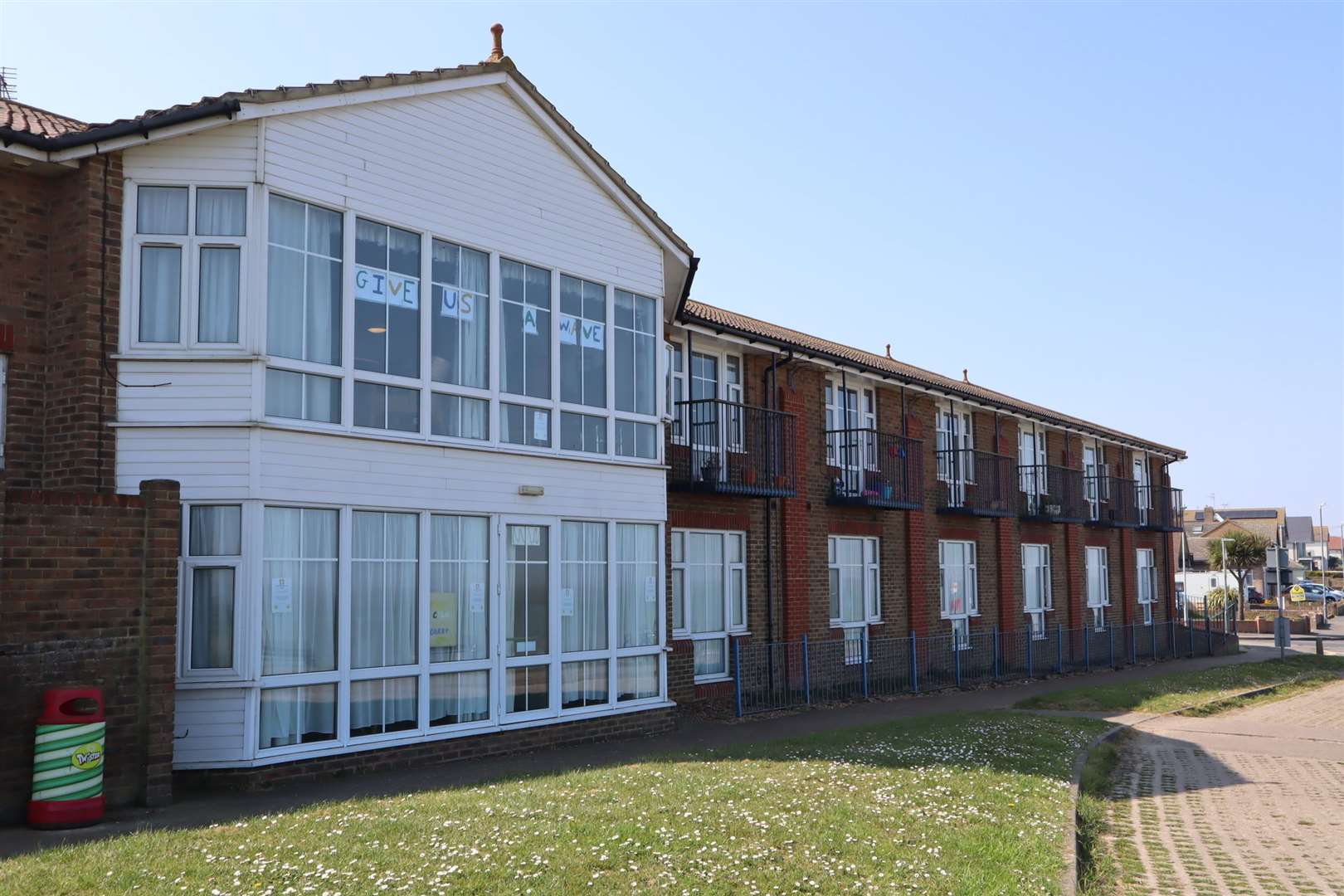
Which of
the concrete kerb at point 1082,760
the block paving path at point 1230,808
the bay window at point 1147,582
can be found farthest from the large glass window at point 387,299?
the bay window at point 1147,582

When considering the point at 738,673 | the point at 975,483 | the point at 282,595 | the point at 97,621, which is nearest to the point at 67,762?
the point at 97,621

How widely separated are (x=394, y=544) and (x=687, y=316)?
6.33 metres

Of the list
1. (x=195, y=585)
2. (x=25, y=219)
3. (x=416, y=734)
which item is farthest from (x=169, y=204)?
(x=416, y=734)

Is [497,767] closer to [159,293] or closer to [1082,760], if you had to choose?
[159,293]

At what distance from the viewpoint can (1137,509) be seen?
31.7 metres

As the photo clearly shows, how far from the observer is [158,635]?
9047 millimetres

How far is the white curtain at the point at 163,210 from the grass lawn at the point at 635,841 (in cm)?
521

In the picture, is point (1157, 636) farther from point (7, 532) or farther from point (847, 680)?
point (7, 532)

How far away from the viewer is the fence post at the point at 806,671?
17.5 m

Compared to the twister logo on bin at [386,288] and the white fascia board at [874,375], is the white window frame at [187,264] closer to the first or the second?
the twister logo on bin at [386,288]

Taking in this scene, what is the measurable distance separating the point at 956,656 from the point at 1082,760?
9244 millimetres

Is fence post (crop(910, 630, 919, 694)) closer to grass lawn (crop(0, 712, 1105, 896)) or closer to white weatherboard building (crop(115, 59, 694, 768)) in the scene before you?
white weatherboard building (crop(115, 59, 694, 768))

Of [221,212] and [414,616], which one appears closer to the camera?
[221,212]

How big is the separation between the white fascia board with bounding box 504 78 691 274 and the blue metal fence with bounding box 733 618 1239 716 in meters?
5.37
